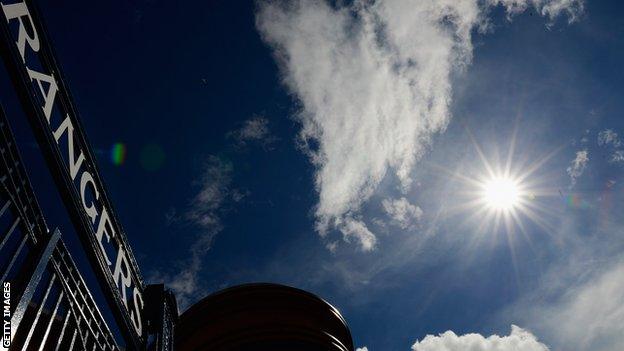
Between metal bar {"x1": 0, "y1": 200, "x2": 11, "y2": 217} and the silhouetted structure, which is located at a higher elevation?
the silhouetted structure

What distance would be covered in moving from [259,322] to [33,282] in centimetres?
544

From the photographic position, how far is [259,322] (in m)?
7.20

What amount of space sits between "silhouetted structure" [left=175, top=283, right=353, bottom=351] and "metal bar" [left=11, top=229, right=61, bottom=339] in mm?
5141

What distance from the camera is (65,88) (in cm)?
277

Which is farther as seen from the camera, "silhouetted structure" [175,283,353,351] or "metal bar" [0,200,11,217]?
"silhouetted structure" [175,283,353,351]

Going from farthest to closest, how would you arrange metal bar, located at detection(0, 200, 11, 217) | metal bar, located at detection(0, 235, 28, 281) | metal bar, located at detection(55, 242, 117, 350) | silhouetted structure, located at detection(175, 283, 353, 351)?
silhouetted structure, located at detection(175, 283, 353, 351) → metal bar, located at detection(55, 242, 117, 350) → metal bar, located at detection(0, 200, 11, 217) → metal bar, located at detection(0, 235, 28, 281)

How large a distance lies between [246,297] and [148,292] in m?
3.77

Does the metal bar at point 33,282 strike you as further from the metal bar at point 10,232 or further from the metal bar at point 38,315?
the metal bar at point 10,232

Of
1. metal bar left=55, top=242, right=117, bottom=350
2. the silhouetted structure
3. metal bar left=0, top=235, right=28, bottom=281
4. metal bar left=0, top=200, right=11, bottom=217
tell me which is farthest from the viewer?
the silhouetted structure

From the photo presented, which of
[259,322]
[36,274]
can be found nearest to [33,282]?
[36,274]

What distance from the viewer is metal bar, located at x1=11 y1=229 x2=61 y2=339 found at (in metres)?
1.98

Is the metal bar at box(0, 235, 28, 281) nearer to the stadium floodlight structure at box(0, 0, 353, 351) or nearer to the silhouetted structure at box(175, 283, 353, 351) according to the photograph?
the stadium floodlight structure at box(0, 0, 353, 351)

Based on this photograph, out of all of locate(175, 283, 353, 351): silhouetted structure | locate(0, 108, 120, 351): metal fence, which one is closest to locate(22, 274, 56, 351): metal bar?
locate(0, 108, 120, 351): metal fence

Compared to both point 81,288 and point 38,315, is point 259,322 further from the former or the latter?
point 38,315
